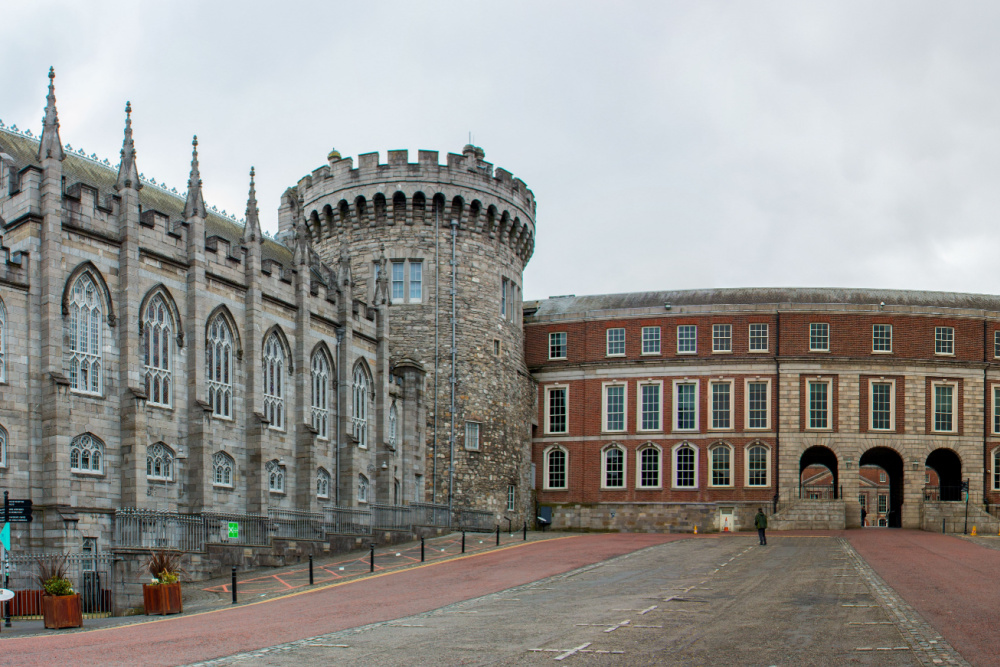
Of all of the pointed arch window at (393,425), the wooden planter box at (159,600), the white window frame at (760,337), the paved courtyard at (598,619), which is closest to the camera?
the paved courtyard at (598,619)

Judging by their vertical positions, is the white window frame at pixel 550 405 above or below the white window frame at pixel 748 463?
above

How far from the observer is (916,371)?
56.7 meters

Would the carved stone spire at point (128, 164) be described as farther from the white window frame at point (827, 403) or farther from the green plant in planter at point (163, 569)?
the white window frame at point (827, 403)

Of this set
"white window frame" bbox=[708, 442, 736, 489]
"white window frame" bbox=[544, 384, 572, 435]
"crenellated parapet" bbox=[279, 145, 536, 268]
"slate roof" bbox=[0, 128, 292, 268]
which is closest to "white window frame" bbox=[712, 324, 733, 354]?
"white window frame" bbox=[708, 442, 736, 489]

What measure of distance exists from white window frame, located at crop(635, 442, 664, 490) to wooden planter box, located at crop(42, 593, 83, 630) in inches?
1510

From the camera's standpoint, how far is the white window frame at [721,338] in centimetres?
5772

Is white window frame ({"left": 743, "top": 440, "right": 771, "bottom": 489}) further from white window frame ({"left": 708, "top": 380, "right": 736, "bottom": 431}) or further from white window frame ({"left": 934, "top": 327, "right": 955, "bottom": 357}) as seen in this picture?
white window frame ({"left": 934, "top": 327, "right": 955, "bottom": 357})

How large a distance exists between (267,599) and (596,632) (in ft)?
33.2

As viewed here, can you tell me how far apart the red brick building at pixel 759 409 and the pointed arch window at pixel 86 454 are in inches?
1235

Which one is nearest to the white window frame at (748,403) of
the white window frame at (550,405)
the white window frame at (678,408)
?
the white window frame at (678,408)

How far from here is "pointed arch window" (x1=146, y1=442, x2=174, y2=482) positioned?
107 feet

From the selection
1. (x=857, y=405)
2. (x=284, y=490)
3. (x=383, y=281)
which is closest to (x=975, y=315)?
(x=857, y=405)

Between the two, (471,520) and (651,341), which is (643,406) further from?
(471,520)

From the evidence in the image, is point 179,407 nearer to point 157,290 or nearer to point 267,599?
point 157,290
